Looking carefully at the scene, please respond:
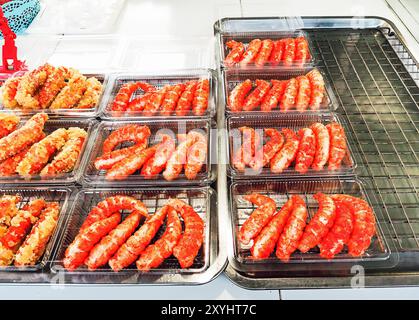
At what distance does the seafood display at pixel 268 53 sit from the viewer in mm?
3314

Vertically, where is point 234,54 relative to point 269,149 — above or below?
above

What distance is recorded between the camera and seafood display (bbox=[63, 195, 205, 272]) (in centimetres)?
198

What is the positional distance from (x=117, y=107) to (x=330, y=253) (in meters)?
1.82

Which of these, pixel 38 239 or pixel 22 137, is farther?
pixel 22 137

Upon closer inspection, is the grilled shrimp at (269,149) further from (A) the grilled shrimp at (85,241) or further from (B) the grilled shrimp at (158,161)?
(A) the grilled shrimp at (85,241)

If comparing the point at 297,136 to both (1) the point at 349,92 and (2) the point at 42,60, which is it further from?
(2) the point at 42,60

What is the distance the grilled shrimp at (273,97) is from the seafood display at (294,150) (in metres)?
0.28

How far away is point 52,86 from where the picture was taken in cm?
303

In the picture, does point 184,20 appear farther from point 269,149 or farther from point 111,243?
point 111,243

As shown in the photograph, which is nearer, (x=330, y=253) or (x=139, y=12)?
(x=330, y=253)

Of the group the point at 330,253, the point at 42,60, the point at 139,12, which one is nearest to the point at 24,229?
the point at 330,253

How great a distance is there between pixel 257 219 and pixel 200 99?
1.15 meters

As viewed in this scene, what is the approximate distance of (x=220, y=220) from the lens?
2205 mm

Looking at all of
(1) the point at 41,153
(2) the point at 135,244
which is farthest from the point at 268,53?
(2) the point at 135,244
